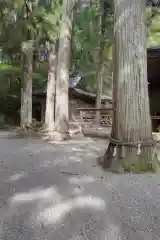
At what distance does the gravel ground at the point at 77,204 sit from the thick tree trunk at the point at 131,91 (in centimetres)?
39

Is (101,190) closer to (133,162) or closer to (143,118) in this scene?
(133,162)

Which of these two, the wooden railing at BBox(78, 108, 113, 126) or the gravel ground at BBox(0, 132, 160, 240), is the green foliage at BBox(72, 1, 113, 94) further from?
the gravel ground at BBox(0, 132, 160, 240)

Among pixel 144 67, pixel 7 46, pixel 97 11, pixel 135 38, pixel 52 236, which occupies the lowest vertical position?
pixel 52 236

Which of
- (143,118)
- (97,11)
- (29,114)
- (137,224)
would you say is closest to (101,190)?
(137,224)

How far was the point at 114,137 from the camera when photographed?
→ 5766 mm

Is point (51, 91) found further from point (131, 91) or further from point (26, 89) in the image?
point (131, 91)

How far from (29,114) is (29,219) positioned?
1176cm

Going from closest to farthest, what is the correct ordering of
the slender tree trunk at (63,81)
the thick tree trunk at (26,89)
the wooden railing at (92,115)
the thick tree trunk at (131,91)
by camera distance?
the thick tree trunk at (131,91) < the wooden railing at (92,115) < the slender tree trunk at (63,81) < the thick tree trunk at (26,89)

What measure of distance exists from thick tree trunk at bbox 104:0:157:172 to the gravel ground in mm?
395

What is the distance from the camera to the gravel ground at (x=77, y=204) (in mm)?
3309

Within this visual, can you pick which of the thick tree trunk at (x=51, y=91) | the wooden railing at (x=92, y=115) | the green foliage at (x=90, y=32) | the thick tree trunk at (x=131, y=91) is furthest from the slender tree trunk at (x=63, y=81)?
the green foliage at (x=90, y=32)

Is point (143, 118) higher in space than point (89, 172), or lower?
higher

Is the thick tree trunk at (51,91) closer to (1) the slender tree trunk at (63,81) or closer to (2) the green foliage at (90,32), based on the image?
(1) the slender tree trunk at (63,81)

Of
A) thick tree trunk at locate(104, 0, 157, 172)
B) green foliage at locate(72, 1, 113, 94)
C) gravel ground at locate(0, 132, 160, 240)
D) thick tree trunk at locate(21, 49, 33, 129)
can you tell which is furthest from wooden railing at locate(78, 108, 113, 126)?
gravel ground at locate(0, 132, 160, 240)
